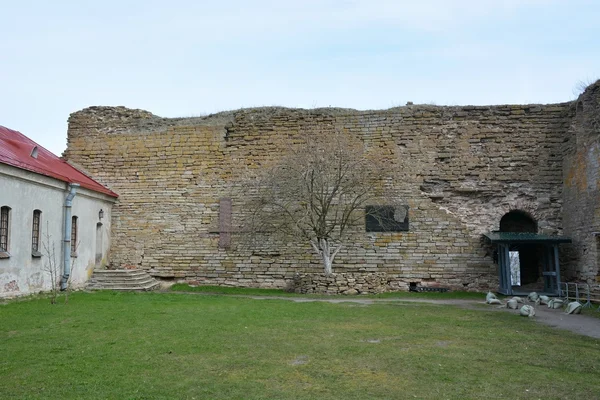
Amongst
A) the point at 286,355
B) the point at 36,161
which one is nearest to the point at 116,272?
the point at 36,161

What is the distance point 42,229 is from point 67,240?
1.10 meters

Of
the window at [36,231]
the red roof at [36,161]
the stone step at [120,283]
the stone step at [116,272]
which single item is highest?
the red roof at [36,161]

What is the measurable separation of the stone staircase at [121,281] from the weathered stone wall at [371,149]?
905mm

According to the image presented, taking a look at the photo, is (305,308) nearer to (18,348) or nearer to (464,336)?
(464,336)

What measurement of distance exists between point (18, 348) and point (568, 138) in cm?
1651

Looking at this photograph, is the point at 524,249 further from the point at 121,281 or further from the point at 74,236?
the point at 74,236

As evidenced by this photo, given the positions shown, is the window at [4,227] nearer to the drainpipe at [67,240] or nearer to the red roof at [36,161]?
the red roof at [36,161]

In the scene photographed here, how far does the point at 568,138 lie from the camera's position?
16.9 m

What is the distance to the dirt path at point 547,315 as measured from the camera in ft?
32.2

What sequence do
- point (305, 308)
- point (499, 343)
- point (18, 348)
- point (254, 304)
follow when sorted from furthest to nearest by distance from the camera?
point (254, 304), point (305, 308), point (499, 343), point (18, 348)

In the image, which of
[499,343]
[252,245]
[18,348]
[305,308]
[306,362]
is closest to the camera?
[306,362]

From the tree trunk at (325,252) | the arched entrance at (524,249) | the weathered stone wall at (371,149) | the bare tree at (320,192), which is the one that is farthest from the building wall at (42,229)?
the arched entrance at (524,249)

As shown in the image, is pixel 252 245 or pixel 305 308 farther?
pixel 252 245

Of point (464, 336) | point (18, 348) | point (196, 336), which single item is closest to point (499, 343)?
point (464, 336)
